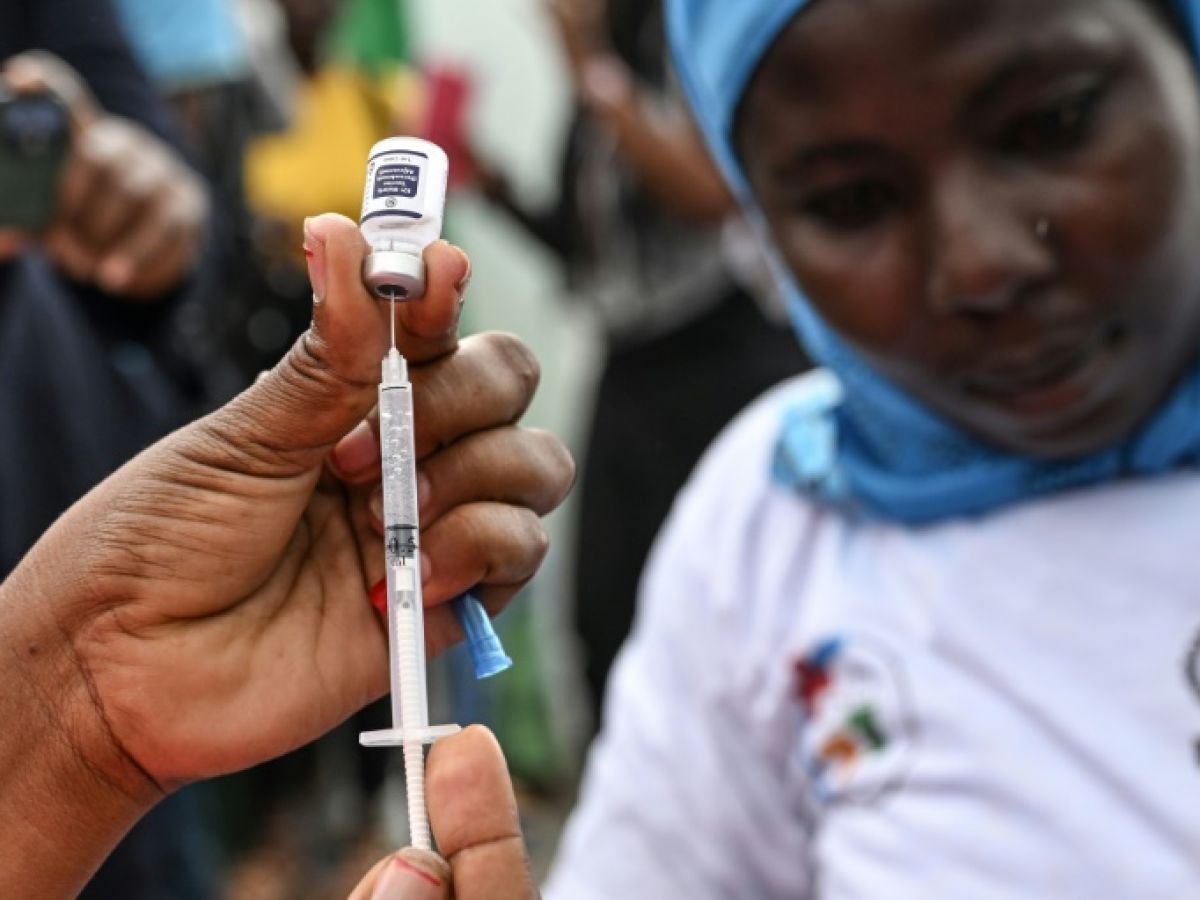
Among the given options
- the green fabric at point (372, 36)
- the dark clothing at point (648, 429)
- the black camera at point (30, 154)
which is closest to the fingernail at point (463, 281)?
the black camera at point (30, 154)

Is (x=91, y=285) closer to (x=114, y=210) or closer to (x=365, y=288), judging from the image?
(x=114, y=210)

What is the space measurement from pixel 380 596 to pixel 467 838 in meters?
0.14

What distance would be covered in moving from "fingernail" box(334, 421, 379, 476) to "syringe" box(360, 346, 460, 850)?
0.09ft

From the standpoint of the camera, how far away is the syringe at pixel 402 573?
20.4 inches

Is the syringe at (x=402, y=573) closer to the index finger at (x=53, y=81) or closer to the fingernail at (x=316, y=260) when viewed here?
the fingernail at (x=316, y=260)

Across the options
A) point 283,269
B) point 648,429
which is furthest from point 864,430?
point 648,429

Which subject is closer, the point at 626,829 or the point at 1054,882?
the point at 1054,882

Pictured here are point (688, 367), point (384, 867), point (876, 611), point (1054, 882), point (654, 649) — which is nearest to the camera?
point (384, 867)

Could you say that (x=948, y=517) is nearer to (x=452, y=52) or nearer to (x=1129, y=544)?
(x=1129, y=544)

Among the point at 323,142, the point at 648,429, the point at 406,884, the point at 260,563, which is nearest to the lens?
the point at 406,884

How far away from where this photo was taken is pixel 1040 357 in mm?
802

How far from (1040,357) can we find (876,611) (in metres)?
0.21

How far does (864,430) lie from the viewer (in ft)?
3.22

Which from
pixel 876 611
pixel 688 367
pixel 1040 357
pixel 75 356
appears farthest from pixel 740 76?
pixel 688 367
